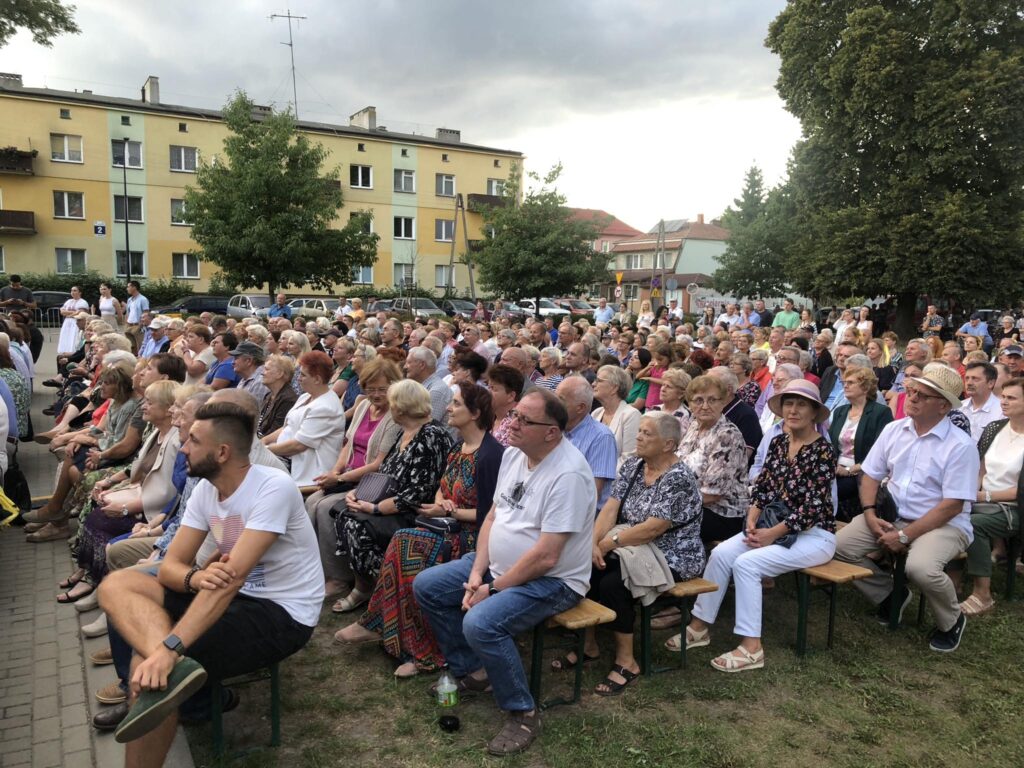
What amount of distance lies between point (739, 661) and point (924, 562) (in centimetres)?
125

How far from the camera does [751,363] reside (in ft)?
25.0

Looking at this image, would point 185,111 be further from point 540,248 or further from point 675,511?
point 675,511

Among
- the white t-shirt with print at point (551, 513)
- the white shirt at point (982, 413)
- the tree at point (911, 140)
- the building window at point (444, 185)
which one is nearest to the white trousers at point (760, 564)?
the white t-shirt with print at point (551, 513)

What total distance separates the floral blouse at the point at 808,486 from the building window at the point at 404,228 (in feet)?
140

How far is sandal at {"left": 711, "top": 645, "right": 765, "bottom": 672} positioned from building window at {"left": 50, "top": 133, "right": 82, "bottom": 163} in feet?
137

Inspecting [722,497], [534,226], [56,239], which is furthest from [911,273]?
[56,239]

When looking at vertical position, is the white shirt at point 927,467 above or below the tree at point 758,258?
below

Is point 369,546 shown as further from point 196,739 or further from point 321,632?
point 196,739

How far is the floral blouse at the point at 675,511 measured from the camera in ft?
13.2

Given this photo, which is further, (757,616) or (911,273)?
(911,273)

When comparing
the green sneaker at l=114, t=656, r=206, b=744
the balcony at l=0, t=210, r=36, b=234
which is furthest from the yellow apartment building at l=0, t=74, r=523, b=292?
the green sneaker at l=114, t=656, r=206, b=744

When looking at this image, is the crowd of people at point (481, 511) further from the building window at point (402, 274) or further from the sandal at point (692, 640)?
the building window at point (402, 274)

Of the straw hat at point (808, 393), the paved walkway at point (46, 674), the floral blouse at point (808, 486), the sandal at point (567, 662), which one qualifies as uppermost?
the straw hat at point (808, 393)

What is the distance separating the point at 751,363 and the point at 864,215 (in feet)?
68.1
